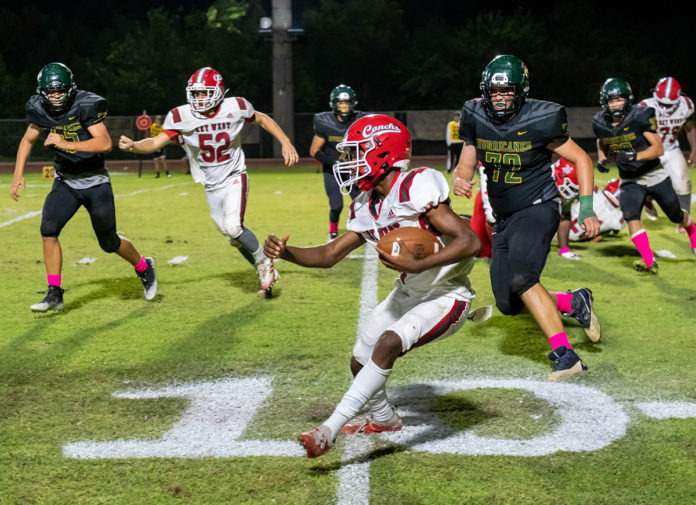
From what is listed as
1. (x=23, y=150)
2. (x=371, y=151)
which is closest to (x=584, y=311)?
(x=371, y=151)

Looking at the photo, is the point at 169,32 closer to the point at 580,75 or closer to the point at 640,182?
the point at 580,75

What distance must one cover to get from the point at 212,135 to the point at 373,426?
401 cm

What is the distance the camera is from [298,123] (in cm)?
3353

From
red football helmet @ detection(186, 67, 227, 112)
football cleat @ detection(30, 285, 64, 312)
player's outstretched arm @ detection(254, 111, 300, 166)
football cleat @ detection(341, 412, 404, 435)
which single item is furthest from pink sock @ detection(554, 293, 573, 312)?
football cleat @ detection(30, 285, 64, 312)

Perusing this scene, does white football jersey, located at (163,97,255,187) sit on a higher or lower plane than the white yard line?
higher

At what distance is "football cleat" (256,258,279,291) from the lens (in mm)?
6855

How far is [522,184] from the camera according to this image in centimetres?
516

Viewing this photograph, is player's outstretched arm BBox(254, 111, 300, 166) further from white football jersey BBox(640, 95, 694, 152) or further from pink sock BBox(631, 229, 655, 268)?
white football jersey BBox(640, 95, 694, 152)

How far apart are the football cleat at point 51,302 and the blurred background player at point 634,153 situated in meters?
5.10

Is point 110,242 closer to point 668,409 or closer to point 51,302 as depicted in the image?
point 51,302

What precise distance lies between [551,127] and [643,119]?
3307mm

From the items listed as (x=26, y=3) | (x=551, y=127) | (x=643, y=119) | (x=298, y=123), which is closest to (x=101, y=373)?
(x=551, y=127)

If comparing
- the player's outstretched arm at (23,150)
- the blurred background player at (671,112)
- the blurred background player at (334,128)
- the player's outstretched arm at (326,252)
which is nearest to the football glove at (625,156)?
the blurred background player at (671,112)

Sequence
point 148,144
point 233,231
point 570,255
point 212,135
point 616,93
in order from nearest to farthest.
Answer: point 148,144
point 233,231
point 212,135
point 616,93
point 570,255
